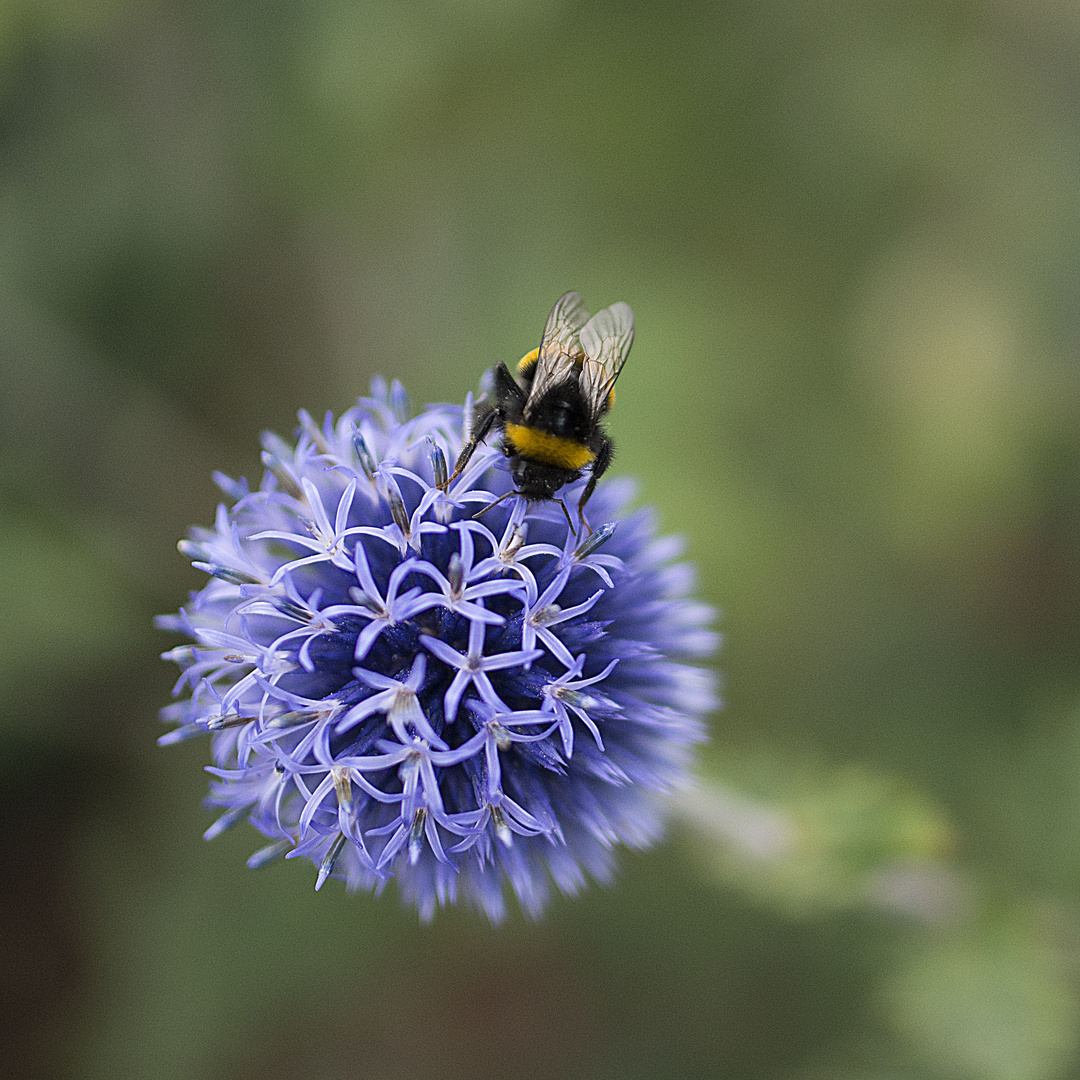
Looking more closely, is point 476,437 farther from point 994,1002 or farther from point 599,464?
point 994,1002

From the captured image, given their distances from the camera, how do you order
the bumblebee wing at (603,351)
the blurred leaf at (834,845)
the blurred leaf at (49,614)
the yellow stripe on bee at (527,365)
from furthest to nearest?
the blurred leaf at (49,614)
the blurred leaf at (834,845)
the yellow stripe on bee at (527,365)
the bumblebee wing at (603,351)

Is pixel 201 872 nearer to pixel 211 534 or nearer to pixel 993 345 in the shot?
pixel 211 534

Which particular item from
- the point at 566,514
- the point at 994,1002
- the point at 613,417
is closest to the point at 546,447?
the point at 566,514

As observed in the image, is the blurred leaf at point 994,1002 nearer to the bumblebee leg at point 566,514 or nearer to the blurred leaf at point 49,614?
the bumblebee leg at point 566,514

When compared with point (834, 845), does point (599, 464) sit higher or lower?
higher

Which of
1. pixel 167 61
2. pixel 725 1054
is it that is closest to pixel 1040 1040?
pixel 725 1054

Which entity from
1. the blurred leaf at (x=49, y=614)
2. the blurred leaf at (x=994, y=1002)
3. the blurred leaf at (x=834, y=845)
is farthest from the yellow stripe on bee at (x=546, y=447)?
the blurred leaf at (x=49, y=614)
